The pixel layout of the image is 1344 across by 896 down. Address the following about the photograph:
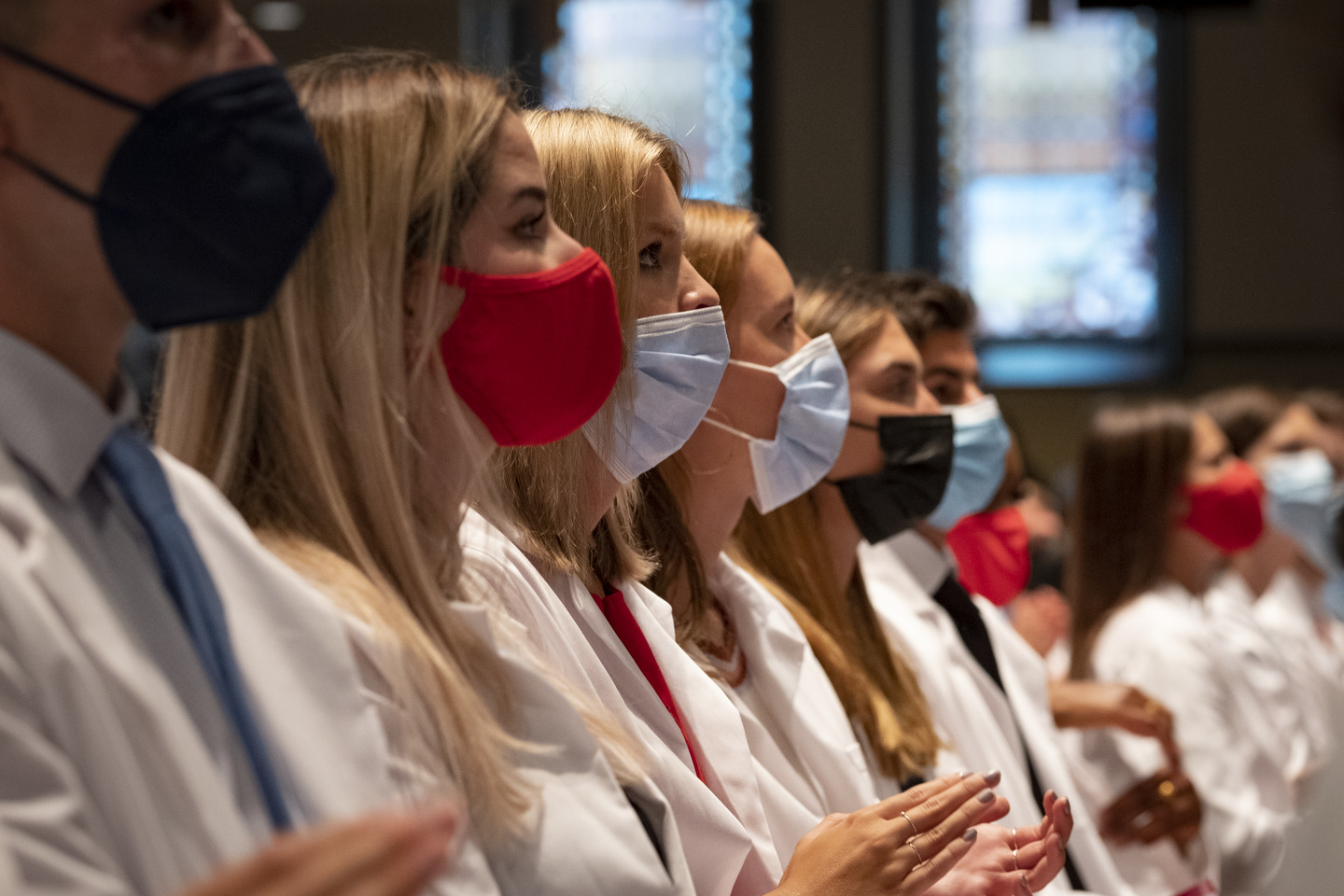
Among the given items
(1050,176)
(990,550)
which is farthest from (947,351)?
(1050,176)

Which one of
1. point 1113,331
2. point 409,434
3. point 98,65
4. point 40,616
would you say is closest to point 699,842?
point 409,434

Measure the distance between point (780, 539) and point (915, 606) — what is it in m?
0.62

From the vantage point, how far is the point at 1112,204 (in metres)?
8.51

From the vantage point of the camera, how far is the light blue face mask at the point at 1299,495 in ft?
19.4

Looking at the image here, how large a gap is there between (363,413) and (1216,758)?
352 cm

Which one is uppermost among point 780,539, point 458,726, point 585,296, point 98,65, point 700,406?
point 98,65

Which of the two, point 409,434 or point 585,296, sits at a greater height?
point 585,296

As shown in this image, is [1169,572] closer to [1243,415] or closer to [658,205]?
[1243,415]

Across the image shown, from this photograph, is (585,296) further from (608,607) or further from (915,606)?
(915,606)

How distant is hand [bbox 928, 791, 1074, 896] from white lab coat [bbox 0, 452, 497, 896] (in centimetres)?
125

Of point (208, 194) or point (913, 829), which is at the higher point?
point (208, 194)

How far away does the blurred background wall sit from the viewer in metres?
8.44

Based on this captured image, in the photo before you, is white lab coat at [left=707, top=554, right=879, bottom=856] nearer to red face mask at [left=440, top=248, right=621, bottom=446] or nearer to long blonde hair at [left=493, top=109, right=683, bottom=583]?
long blonde hair at [left=493, top=109, right=683, bottom=583]

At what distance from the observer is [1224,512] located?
4676 millimetres
